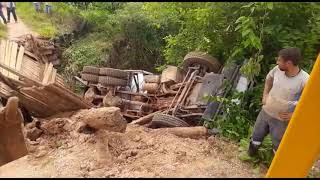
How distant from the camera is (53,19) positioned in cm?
1559

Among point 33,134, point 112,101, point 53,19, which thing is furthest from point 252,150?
point 53,19

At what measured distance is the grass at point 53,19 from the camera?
48.2 ft

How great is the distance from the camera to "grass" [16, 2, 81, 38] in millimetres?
14680

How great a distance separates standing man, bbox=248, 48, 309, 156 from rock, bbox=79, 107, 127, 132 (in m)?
2.11

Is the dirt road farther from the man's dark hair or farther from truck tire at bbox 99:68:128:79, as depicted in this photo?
the man's dark hair

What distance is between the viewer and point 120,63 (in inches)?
540

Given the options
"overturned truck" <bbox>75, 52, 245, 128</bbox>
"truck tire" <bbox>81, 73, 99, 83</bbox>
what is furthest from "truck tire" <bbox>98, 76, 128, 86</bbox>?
"truck tire" <bbox>81, 73, 99, 83</bbox>

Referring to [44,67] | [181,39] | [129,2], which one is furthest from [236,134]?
[129,2]

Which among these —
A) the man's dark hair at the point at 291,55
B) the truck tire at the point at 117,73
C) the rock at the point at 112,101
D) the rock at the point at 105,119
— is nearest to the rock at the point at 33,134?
the rock at the point at 105,119

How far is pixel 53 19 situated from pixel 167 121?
10062 millimetres

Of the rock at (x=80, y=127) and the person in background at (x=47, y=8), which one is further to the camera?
the person in background at (x=47, y=8)

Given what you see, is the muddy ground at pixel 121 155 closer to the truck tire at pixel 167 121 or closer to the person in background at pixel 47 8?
the truck tire at pixel 167 121

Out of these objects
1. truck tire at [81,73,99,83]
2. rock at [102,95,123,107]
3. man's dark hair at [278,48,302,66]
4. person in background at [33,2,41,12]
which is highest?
man's dark hair at [278,48,302,66]

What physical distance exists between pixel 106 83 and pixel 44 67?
3.30m
